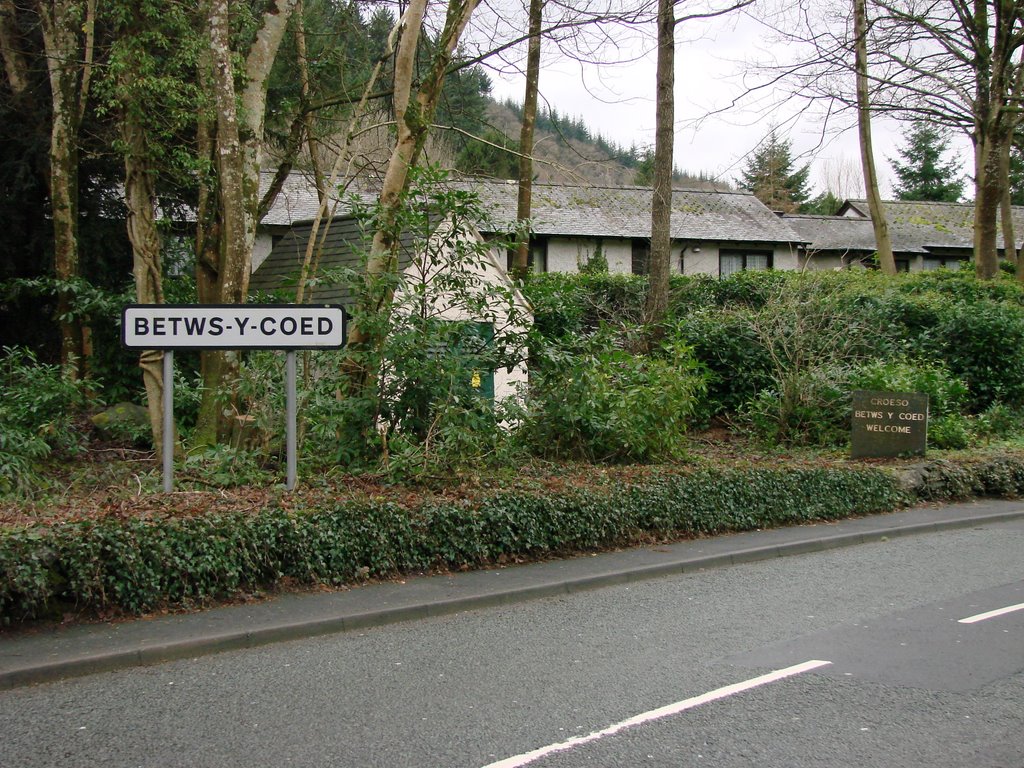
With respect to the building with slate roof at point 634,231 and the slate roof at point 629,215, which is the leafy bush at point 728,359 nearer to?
the building with slate roof at point 634,231

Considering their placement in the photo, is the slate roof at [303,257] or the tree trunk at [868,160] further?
the tree trunk at [868,160]

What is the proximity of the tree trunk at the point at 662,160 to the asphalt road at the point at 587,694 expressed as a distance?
9222 mm

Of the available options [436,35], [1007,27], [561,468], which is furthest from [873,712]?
[1007,27]

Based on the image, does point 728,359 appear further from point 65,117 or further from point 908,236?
point 908,236

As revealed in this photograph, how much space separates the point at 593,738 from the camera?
16.7 feet

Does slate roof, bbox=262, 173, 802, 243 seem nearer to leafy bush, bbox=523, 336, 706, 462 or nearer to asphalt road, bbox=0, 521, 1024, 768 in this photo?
leafy bush, bbox=523, 336, 706, 462

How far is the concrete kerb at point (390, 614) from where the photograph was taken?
20.1 feet

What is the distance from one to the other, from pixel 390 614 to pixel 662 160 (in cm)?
1149

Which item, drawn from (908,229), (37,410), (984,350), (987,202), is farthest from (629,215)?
(37,410)

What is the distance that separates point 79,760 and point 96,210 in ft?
57.6

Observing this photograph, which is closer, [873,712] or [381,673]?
[873,712]

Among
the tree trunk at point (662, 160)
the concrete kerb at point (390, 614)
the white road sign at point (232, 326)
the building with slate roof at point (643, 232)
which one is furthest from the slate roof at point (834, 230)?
the white road sign at point (232, 326)

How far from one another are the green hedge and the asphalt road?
982mm

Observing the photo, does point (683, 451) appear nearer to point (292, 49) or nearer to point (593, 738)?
point (593, 738)
